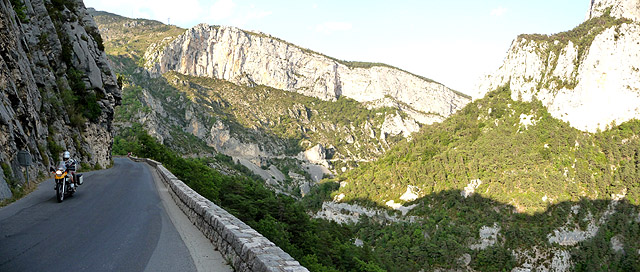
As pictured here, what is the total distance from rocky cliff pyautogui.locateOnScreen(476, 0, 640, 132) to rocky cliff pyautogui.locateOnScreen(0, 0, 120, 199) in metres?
117

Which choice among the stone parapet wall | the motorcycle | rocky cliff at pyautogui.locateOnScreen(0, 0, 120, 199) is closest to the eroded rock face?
rocky cliff at pyautogui.locateOnScreen(0, 0, 120, 199)

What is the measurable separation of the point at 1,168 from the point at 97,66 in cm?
3328

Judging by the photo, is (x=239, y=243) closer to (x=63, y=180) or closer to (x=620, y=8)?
(x=63, y=180)

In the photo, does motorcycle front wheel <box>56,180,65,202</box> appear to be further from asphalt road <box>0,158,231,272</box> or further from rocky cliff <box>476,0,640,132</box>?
rocky cliff <box>476,0,640,132</box>

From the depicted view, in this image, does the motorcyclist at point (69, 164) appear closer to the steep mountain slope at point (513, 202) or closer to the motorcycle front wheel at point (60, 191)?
the motorcycle front wheel at point (60, 191)

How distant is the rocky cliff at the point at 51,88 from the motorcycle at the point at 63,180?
1.47m

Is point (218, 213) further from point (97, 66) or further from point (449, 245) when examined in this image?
point (449, 245)

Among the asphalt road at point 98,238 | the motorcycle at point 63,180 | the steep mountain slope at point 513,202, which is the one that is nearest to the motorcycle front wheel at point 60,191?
the motorcycle at point 63,180

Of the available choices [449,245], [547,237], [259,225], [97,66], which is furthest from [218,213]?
[547,237]

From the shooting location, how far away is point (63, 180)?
44.5 feet

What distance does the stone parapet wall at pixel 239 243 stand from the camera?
578cm

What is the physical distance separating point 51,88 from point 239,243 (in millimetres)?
30389

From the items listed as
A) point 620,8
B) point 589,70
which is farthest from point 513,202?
point 620,8

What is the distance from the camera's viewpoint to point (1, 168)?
13.3 m
